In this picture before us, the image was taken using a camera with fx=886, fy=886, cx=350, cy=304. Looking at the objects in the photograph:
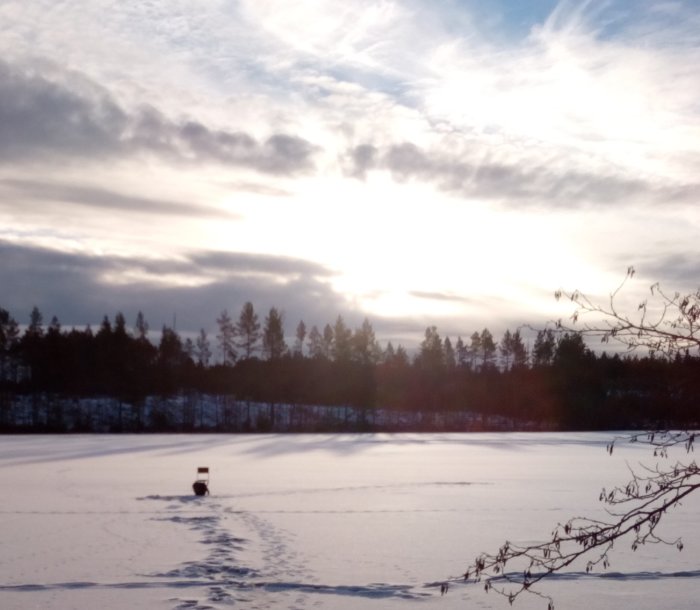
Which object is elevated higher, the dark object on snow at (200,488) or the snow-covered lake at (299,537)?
the dark object on snow at (200,488)

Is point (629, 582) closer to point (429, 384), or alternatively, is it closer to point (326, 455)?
point (326, 455)

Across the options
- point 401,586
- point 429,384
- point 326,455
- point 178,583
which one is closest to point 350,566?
point 401,586

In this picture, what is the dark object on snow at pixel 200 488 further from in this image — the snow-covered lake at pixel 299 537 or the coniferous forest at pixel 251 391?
the coniferous forest at pixel 251 391

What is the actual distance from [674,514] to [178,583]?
31.2ft

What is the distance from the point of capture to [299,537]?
517 inches

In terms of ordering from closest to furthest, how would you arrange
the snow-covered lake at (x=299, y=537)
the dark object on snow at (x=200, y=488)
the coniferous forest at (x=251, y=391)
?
the snow-covered lake at (x=299, y=537), the dark object on snow at (x=200, y=488), the coniferous forest at (x=251, y=391)

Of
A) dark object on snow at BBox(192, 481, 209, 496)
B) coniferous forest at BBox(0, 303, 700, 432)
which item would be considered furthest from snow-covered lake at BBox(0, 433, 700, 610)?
coniferous forest at BBox(0, 303, 700, 432)

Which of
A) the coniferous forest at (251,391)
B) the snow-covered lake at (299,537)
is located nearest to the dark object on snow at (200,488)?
the snow-covered lake at (299,537)

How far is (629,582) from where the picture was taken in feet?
33.3

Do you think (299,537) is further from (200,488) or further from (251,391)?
(251,391)

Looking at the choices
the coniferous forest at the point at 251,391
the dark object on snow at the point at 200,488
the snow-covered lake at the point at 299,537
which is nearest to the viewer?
the snow-covered lake at the point at 299,537

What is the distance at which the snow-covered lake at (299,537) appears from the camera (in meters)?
9.44

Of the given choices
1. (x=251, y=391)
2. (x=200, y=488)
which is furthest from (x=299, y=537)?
(x=251, y=391)

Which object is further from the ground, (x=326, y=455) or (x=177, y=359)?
(x=177, y=359)
